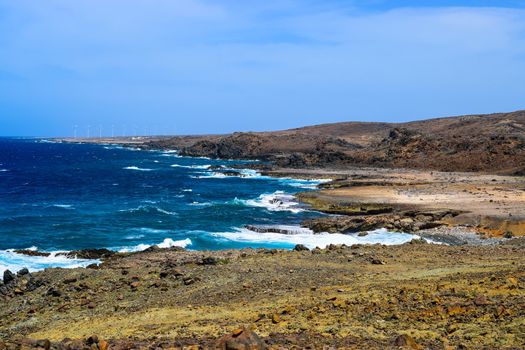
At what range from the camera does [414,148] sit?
9638cm

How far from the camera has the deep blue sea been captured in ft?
107

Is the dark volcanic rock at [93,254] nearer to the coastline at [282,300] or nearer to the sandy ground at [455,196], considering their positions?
the coastline at [282,300]

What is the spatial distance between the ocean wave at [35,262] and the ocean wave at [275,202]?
71.6 ft

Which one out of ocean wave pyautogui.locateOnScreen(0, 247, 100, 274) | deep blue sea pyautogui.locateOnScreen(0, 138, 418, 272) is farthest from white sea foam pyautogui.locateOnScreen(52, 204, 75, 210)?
ocean wave pyautogui.locateOnScreen(0, 247, 100, 274)

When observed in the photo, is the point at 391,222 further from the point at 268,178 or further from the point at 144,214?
the point at 268,178

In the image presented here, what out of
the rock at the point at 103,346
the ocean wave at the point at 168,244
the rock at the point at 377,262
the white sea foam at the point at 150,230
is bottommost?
the white sea foam at the point at 150,230

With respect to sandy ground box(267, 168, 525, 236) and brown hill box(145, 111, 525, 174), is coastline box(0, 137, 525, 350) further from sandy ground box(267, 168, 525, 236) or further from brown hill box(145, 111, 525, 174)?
brown hill box(145, 111, 525, 174)

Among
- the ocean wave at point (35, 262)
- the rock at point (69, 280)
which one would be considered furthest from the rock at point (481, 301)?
the ocean wave at point (35, 262)

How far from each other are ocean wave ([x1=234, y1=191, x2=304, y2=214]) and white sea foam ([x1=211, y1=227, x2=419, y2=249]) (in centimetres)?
1010

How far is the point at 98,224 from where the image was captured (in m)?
40.3

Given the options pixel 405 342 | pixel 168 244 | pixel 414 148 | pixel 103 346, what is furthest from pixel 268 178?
pixel 103 346

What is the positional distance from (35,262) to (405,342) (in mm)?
22416

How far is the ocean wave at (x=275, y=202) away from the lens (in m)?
47.5

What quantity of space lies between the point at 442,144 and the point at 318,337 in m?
89.0
